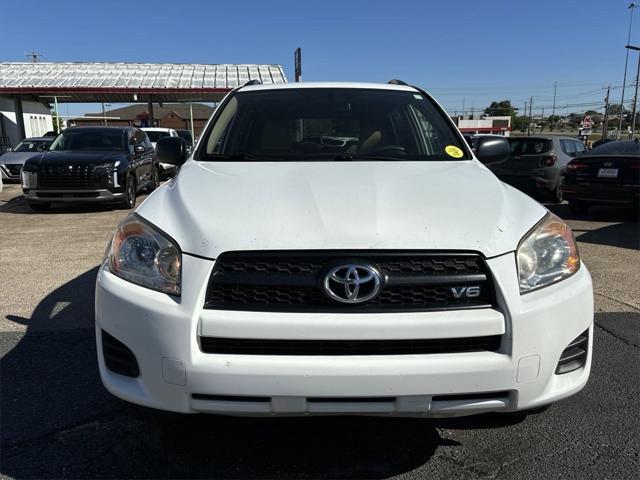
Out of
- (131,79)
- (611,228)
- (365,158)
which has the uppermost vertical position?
(131,79)

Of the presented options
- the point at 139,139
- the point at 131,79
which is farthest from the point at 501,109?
the point at 139,139

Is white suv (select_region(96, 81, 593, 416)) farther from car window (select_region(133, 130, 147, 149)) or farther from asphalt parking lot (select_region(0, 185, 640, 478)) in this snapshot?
car window (select_region(133, 130, 147, 149))

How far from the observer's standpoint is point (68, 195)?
9.88 m

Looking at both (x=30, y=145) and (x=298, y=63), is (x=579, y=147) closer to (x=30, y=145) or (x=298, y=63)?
(x=298, y=63)

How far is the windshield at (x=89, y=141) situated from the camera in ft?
35.7

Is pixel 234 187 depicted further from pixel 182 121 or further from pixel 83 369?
pixel 182 121

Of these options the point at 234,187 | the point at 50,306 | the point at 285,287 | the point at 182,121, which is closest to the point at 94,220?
the point at 50,306

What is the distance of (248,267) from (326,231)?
1.07 ft

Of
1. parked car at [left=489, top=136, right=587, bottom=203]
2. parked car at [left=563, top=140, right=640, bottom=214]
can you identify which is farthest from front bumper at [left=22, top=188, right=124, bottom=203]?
parked car at [left=563, top=140, right=640, bottom=214]

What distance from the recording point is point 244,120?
369 cm

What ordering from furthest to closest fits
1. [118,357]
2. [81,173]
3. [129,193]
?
[129,193]
[81,173]
[118,357]

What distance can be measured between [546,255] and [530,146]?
1028cm

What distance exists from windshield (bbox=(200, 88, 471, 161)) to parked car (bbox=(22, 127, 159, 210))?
689cm

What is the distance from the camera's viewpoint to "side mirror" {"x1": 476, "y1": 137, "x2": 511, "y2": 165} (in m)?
3.59
